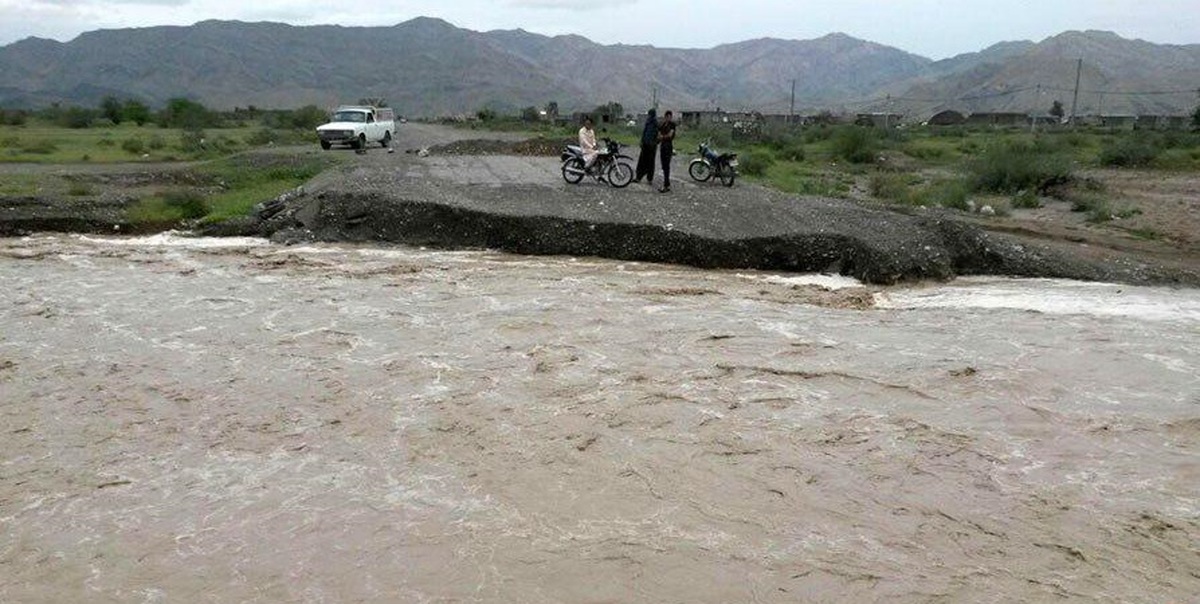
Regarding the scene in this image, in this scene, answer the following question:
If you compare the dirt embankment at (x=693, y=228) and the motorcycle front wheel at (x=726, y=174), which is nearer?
the dirt embankment at (x=693, y=228)

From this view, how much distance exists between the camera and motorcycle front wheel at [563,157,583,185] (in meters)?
18.2

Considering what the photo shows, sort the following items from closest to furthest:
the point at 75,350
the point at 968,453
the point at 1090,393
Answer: the point at 968,453 < the point at 1090,393 < the point at 75,350

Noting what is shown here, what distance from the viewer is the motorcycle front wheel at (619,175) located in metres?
17.9

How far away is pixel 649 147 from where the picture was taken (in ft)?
56.9

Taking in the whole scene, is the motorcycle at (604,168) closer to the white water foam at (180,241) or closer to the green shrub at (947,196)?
the white water foam at (180,241)

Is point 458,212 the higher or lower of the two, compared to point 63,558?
Result: higher

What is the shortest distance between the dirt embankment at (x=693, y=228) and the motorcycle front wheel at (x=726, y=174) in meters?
0.28

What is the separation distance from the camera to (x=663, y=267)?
46.0 feet

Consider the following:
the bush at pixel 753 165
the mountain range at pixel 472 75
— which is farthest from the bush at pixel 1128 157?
the mountain range at pixel 472 75

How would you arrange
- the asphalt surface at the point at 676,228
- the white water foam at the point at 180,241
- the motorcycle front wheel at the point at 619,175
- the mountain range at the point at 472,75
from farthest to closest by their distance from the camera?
the mountain range at the point at 472,75 < the motorcycle front wheel at the point at 619,175 < the white water foam at the point at 180,241 < the asphalt surface at the point at 676,228

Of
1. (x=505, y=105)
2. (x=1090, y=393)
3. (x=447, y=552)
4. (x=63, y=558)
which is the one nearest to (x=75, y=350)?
(x=63, y=558)

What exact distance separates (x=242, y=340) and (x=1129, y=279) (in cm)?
1130

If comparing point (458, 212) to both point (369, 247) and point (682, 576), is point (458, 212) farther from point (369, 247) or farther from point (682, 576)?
point (682, 576)

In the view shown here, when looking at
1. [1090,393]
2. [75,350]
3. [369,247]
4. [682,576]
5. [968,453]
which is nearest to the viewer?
[682,576]
